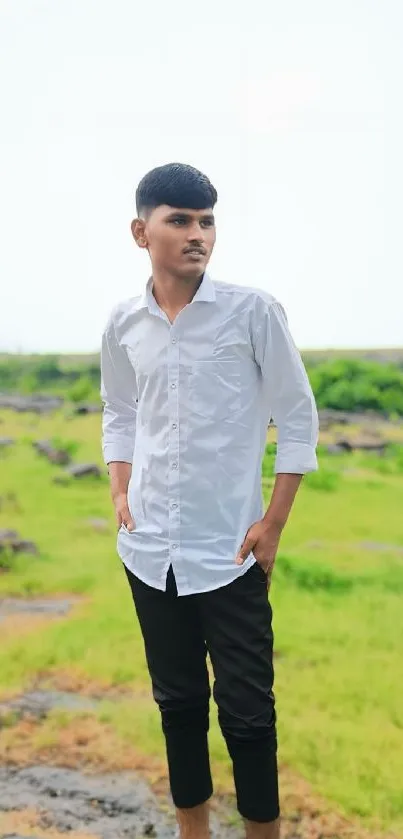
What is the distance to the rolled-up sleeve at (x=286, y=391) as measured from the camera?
1709mm

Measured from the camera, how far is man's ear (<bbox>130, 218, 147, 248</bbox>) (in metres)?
1.84

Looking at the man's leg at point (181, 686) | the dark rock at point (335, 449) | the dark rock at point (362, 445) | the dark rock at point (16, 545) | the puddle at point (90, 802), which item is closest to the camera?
the man's leg at point (181, 686)

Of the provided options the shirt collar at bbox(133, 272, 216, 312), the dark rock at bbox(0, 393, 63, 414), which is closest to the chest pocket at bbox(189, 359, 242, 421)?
the shirt collar at bbox(133, 272, 216, 312)

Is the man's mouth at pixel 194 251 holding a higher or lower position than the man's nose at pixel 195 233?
lower

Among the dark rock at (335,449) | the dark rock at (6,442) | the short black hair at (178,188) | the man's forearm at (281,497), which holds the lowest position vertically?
the dark rock at (6,442)

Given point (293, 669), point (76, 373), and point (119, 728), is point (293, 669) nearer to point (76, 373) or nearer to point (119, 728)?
point (119, 728)

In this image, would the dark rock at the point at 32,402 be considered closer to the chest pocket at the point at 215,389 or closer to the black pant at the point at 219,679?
the black pant at the point at 219,679

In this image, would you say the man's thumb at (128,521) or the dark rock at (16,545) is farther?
the dark rock at (16,545)

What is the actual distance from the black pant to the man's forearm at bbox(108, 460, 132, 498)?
0.23 metres

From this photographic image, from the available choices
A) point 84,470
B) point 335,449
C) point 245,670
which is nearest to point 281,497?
point 245,670

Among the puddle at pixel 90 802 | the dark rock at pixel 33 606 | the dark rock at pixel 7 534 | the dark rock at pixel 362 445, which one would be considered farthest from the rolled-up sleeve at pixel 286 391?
the dark rock at pixel 362 445

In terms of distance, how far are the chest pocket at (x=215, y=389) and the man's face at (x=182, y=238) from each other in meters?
0.18

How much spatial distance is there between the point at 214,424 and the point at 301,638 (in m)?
2.25

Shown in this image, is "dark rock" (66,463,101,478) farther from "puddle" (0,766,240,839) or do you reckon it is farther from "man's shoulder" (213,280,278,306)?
"man's shoulder" (213,280,278,306)
